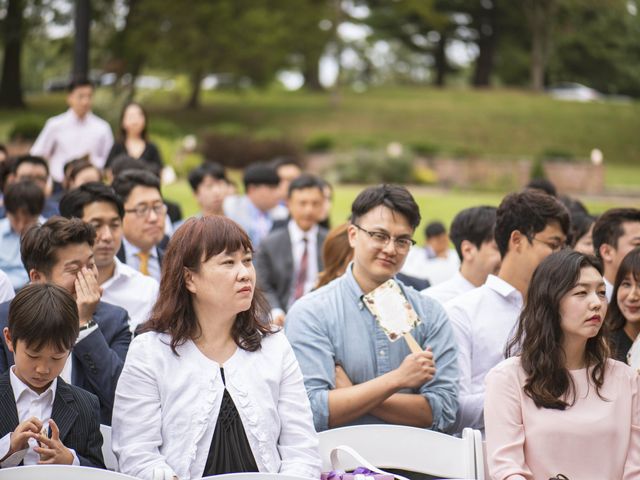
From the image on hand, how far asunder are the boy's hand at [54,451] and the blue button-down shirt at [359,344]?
4.19 ft

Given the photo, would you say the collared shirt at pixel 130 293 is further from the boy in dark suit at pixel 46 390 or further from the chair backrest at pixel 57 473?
the chair backrest at pixel 57 473

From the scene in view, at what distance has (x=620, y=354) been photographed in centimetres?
548

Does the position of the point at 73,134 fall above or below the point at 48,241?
above

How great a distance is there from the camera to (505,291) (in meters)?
5.42

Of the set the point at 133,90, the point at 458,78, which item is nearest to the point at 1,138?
the point at 133,90

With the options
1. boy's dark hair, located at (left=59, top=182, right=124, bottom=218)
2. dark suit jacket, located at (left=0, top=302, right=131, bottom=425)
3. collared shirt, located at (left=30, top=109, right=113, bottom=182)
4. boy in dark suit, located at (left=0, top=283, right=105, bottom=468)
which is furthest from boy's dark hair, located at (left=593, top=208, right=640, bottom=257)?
collared shirt, located at (left=30, top=109, right=113, bottom=182)

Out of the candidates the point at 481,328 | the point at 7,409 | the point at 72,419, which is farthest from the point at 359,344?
the point at 7,409

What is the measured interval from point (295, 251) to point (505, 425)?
454cm

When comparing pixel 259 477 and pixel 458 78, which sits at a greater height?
pixel 458 78

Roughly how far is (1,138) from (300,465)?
25909 millimetres

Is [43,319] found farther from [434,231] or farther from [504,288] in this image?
[434,231]

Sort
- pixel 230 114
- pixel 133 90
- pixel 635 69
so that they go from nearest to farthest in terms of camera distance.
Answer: pixel 133 90, pixel 230 114, pixel 635 69

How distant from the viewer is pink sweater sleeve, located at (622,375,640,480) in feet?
14.2

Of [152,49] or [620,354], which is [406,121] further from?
[620,354]
